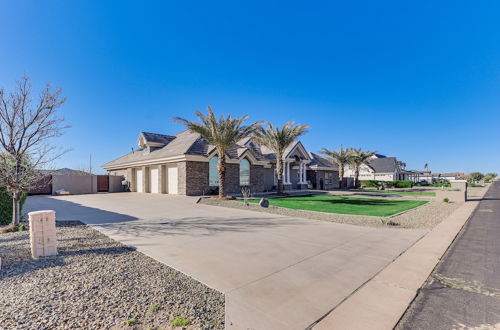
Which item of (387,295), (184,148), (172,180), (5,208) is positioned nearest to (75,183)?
(172,180)

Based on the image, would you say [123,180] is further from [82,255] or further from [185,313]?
[185,313]

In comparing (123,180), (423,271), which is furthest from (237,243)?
(123,180)

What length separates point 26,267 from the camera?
480 cm

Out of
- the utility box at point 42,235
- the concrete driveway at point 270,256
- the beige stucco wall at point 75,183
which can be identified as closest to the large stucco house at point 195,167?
the beige stucco wall at point 75,183

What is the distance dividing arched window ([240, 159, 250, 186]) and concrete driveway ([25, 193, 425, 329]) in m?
13.6

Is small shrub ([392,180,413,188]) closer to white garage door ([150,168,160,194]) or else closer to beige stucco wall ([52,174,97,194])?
white garage door ([150,168,160,194])

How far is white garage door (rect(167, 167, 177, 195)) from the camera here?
69.8 feet

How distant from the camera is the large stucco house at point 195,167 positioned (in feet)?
65.8

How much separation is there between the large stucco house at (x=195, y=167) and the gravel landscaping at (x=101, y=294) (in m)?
14.4

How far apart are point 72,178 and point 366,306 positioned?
31.1 m

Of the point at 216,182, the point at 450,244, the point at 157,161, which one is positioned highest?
the point at 157,161

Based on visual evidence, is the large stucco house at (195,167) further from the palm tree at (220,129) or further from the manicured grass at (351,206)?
the manicured grass at (351,206)

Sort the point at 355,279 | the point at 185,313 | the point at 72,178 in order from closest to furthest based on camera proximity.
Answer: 1. the point at 185,313
2. the point at 355,279
3. the point at 72,178

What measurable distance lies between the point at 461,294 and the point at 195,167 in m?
18.1
